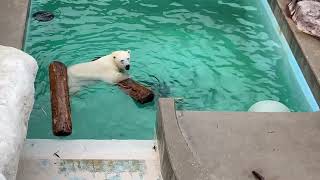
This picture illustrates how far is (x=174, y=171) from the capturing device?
→ 4.18 metres

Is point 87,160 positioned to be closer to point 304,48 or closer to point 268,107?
point 268,107

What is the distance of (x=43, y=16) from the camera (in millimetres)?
7746

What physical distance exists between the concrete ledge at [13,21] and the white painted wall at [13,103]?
1.70m

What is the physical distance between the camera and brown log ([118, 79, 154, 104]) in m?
6.04

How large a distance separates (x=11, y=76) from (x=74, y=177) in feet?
3.32

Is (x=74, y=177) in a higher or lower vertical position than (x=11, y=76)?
lower

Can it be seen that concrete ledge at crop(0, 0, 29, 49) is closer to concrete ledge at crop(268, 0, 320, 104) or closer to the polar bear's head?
the polar bear's head

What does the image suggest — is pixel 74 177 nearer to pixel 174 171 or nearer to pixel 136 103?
pixel 174 171

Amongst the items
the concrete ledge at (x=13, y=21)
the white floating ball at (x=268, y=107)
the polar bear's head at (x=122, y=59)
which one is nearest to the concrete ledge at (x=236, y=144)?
the white floating ball at (x=268, y=107)

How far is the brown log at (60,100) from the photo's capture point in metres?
5.07

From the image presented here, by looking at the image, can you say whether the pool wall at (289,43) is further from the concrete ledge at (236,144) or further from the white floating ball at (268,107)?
the white floating ball at (268,107)

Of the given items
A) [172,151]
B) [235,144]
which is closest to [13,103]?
[172,151]

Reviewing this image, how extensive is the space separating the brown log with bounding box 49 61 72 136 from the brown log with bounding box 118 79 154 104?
714mm

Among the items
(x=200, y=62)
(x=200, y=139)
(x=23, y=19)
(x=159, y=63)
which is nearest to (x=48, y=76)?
(x=23, y=19)
